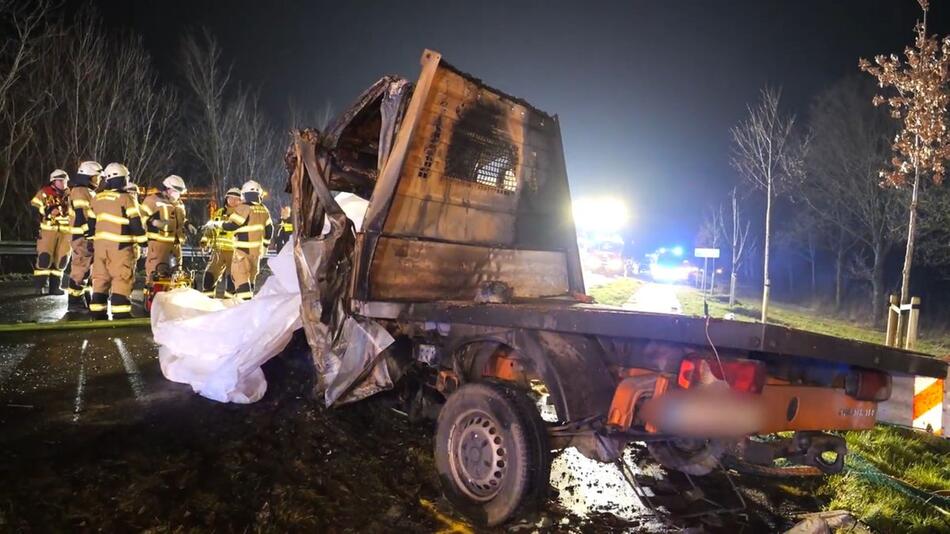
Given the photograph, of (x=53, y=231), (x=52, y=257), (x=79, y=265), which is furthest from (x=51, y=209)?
(x=79, y=265)

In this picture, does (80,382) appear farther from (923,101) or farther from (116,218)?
(923,101)

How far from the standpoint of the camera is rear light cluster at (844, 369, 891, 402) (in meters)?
2.85

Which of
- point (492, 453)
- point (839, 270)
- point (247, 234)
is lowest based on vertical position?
point (492, 453)

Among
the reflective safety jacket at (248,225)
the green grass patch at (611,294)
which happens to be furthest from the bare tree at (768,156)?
the reflective safety jacket at (248,225)

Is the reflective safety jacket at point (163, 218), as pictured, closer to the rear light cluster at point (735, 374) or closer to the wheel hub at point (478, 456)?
the wheel hub at point (478, 456)

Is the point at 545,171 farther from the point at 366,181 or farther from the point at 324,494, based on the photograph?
the point at 324,494

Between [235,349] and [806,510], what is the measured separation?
4316 millimetres

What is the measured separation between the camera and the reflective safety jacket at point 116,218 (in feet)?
24.3

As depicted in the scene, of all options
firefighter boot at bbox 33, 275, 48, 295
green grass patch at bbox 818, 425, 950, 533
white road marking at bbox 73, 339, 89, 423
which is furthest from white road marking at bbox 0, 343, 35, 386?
green grass patch at bbox 818, 425, 950, 533

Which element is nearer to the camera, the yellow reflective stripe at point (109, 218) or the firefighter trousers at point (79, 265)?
the yellow reflective stripe at point (109, 218)

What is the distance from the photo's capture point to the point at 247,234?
830 cm

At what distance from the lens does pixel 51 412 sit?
4.13 meters

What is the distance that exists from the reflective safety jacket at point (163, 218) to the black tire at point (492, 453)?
7231 mm

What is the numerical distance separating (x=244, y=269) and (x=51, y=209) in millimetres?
4984
